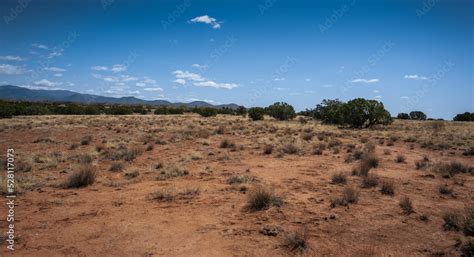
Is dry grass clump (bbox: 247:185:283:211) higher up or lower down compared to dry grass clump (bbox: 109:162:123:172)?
higher up

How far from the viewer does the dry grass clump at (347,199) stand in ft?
27.8

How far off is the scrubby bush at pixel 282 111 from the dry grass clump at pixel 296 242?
45115 mm

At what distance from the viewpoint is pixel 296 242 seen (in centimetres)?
605

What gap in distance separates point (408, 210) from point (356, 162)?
7104 millimetres

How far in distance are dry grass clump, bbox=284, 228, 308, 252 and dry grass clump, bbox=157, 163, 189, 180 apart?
21.9 feet

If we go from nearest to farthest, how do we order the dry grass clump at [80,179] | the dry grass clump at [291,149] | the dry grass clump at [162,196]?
1. the dry grass clump at [162,196]
2. the dry grass clump at [80,179]
3. the dry grass clump at [291,149]

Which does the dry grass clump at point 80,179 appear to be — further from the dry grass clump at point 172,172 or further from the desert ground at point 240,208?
the dry grass clump at point 172,172

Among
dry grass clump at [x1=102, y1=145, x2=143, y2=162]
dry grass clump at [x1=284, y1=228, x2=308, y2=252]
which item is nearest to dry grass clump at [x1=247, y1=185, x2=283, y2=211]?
dry grass clump at [x1=284, y1=228, x2=308, y2=252]

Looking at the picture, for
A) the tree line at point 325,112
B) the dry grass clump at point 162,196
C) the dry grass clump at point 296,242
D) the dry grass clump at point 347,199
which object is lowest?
the dry grass clump at point 162,196

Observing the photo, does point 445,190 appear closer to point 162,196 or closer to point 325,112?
point 162,196

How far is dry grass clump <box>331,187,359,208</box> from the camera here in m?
8.47

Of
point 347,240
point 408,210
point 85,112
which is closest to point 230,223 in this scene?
point 347,240

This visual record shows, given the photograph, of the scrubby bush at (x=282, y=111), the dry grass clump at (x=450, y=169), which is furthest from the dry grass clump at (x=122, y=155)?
the scrubby bush at (x=282, y=111)

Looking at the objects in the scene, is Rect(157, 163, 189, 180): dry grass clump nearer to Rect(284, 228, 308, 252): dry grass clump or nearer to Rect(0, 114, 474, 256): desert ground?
Rect(0, 114, 474, 256): desert ground
